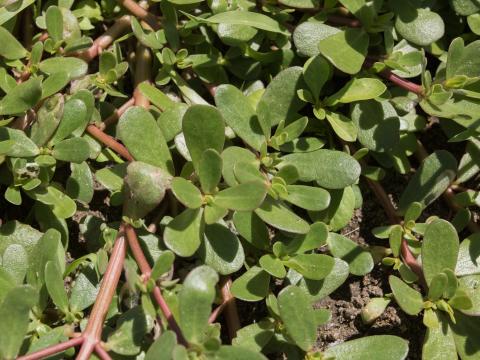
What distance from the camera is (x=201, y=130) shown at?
62.2 inches

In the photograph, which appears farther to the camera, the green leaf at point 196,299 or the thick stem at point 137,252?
the thick stem at point 137,252

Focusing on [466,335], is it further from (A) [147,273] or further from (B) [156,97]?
(B) [156,97]

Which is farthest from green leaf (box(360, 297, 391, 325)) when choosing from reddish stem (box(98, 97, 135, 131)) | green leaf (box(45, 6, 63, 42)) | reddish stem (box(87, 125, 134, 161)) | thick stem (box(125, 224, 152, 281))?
green leaf (box(45, 6, 63, 42))

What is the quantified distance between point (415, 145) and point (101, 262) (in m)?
0.93

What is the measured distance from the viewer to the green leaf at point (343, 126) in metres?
1.83

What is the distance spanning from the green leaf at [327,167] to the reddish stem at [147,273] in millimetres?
404

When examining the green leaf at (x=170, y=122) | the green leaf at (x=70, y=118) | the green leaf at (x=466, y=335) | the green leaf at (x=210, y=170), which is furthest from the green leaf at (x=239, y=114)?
the green leaf at (x=466, y=335)

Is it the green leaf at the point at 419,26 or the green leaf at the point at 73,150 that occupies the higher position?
the green leaf at the point at 419,26

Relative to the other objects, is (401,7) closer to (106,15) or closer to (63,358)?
(106,15)

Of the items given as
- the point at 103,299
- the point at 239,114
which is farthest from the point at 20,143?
the point at 239,114

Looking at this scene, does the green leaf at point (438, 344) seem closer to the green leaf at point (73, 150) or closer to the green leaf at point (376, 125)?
the green leaf at point (376, 125)

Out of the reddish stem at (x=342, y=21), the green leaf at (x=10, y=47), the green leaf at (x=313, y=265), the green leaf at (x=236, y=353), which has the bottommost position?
the green leaf at (x=313, y=265)

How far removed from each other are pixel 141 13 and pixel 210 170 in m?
0.65

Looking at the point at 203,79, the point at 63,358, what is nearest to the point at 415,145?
the point at 203,79
